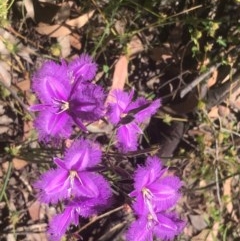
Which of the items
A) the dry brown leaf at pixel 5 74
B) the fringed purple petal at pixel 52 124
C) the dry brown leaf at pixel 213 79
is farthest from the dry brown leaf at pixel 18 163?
the dry brown leaf at pixel 213 79

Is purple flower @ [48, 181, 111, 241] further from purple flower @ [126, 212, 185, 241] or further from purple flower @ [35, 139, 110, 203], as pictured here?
purple flower @ [126, 212, 185, 241]

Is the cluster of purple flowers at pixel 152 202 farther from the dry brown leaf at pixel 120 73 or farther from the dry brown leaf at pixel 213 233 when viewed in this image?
the dry brown leaf at pixel 213 233

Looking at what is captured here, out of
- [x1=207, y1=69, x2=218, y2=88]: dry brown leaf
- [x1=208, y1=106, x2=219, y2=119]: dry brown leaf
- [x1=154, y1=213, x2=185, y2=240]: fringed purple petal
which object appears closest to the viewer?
[x1=154, y1=213, x2=185, y2=240]: fringed purple petal

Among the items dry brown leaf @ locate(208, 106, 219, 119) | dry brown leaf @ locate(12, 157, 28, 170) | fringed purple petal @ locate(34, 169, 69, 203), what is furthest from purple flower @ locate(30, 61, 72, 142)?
dry brown leaf @ locate(208, 106, 219, 119)

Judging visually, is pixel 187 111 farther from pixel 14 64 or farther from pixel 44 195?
pixel 44 195

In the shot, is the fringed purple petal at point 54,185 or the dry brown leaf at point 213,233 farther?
the dry brown leaf at point 213,233

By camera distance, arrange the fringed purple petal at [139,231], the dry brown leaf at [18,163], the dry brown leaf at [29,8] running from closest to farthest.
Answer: the fringed purple petal at [139,231]
the dry brown leaf at [29,8]
the dry brown leaf at [18,163]

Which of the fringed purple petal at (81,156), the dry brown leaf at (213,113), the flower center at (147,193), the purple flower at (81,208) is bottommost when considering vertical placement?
the dry brown leaf at (213,113)

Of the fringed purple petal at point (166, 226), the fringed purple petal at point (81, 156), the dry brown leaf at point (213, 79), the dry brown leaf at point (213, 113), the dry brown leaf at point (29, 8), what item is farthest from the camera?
the dry brown leaf at point (213, 113)
